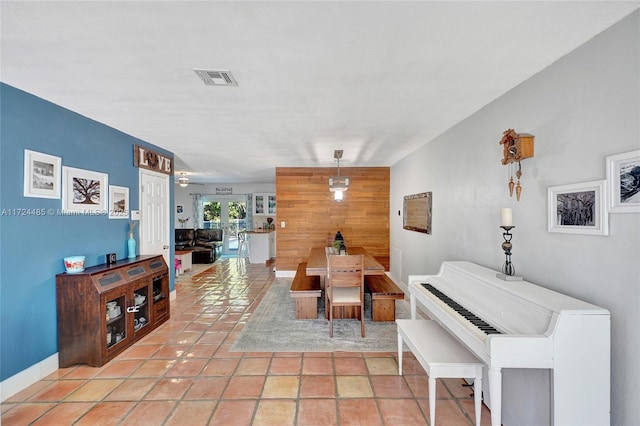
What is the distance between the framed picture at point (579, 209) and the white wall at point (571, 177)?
40 mm

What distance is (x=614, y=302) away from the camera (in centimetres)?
147

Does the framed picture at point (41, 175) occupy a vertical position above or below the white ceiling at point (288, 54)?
below

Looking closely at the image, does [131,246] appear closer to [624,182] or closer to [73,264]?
[73,264]

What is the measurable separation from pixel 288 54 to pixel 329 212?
4.76 m

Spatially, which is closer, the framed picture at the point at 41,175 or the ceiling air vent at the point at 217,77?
the ceiling air vent at the point at 217,77

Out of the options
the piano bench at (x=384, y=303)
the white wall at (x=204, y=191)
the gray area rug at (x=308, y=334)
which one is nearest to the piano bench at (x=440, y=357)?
the gray area rug at (x=308, y=334)

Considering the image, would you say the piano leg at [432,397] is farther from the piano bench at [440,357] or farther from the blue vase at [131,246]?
the blue vase at [131,246]

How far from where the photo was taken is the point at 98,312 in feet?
8.78

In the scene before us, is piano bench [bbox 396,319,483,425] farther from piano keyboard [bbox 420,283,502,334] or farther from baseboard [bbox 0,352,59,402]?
baseboard [bbox 0,352,59,402]

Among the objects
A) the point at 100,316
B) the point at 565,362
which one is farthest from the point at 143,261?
the point at 565,362

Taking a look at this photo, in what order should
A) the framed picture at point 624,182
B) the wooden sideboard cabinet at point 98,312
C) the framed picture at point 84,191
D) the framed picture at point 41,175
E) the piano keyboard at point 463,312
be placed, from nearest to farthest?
the framed picture at point 624,182 → the piano keyboard at point 463,312 → the framed picture at point 41,175 → the wooden sideboard cabinet at point 98,312 → the framed picture at point 84,191

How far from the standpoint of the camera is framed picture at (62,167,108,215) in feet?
9.22

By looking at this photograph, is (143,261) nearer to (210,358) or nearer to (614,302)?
(210,358)

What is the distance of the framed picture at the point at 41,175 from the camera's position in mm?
2428
